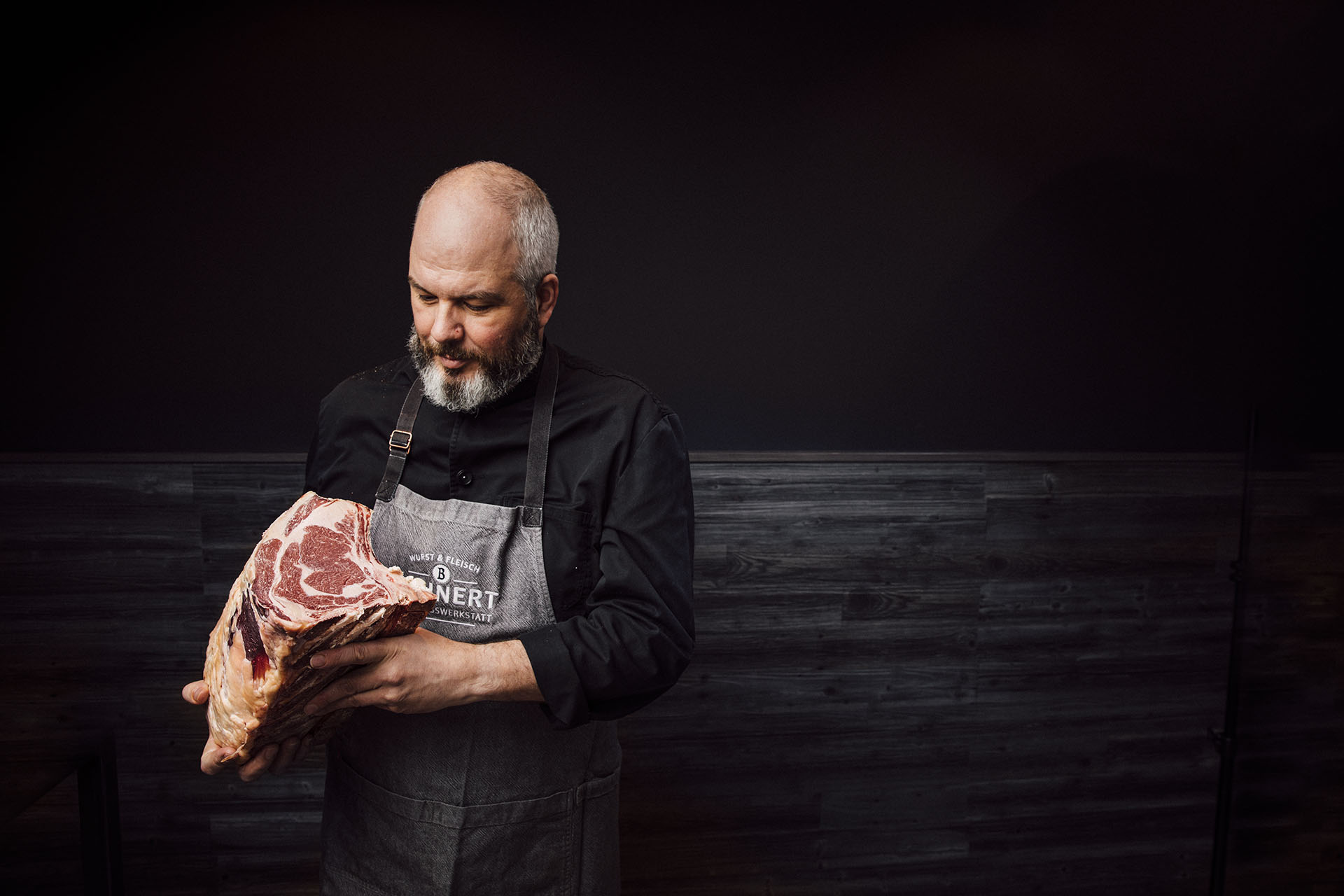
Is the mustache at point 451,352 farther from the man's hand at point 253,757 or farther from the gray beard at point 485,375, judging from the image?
the man's hand at point 253,757

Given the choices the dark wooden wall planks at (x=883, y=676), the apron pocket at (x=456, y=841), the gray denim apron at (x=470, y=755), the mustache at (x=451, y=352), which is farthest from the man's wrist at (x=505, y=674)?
the dark wooden wall planks at (x=883, y=676)

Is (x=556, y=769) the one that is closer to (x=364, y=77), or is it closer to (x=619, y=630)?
(x=619, y=630)

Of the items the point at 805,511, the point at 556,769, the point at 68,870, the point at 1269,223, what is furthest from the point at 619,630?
the point at 1269,223

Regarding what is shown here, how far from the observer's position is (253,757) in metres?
1.19

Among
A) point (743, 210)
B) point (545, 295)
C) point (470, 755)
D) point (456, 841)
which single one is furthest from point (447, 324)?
point (743, 210)

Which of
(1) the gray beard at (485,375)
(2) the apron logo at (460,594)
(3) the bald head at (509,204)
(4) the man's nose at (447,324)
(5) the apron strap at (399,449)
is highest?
(3) the bald head at (509,204)

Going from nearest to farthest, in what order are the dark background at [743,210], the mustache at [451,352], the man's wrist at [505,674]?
1. the man's wrist at [505,674]
2. the mustache at [451,352]
3. the dark background at [743,210]

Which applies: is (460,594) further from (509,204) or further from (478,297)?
(509,204)

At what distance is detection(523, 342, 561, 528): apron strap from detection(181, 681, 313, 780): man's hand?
0.43 m

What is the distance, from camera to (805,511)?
2.27m

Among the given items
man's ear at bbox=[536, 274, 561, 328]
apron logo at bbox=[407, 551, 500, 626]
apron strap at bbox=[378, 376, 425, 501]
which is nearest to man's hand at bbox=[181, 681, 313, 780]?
apron logo at bbox=[407, 551, 500, 626]

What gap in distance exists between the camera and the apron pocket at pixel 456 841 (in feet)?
4.34

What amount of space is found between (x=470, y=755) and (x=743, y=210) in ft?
4.74

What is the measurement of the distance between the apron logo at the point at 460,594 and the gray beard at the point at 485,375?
23 centimetres
